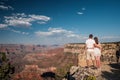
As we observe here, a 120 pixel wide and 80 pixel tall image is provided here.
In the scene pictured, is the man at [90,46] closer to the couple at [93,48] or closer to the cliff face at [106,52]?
the couple at [93,48]

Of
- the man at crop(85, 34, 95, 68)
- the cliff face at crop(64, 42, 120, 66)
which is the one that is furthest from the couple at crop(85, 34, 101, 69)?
the cliff face at crop(64, 42, 120, 66)

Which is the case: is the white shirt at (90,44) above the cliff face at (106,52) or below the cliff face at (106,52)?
above

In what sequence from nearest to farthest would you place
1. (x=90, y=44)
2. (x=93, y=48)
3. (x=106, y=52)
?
(x=90, y=44) → (x=93, y=48) → (x=106, y=52)

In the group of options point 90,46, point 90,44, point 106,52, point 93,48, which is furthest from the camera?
point 106,52

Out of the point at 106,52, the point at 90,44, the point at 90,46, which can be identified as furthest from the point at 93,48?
the point at 106,52

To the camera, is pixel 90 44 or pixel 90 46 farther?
pixel 90 46

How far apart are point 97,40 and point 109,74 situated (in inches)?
172

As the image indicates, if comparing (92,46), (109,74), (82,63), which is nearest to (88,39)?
(92,46)

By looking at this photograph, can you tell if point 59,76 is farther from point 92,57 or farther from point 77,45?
point 77,45

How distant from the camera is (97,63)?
21.3 meters

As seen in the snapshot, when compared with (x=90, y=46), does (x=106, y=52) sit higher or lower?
lower

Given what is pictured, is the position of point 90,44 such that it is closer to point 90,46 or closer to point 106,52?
point 90,46

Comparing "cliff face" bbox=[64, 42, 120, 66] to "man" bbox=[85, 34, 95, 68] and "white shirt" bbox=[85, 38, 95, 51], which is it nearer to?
"man" bbox=[85, 34, 95, 68]

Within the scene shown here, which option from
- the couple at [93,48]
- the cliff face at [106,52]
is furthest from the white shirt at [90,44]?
the cliff face at [106,52]
